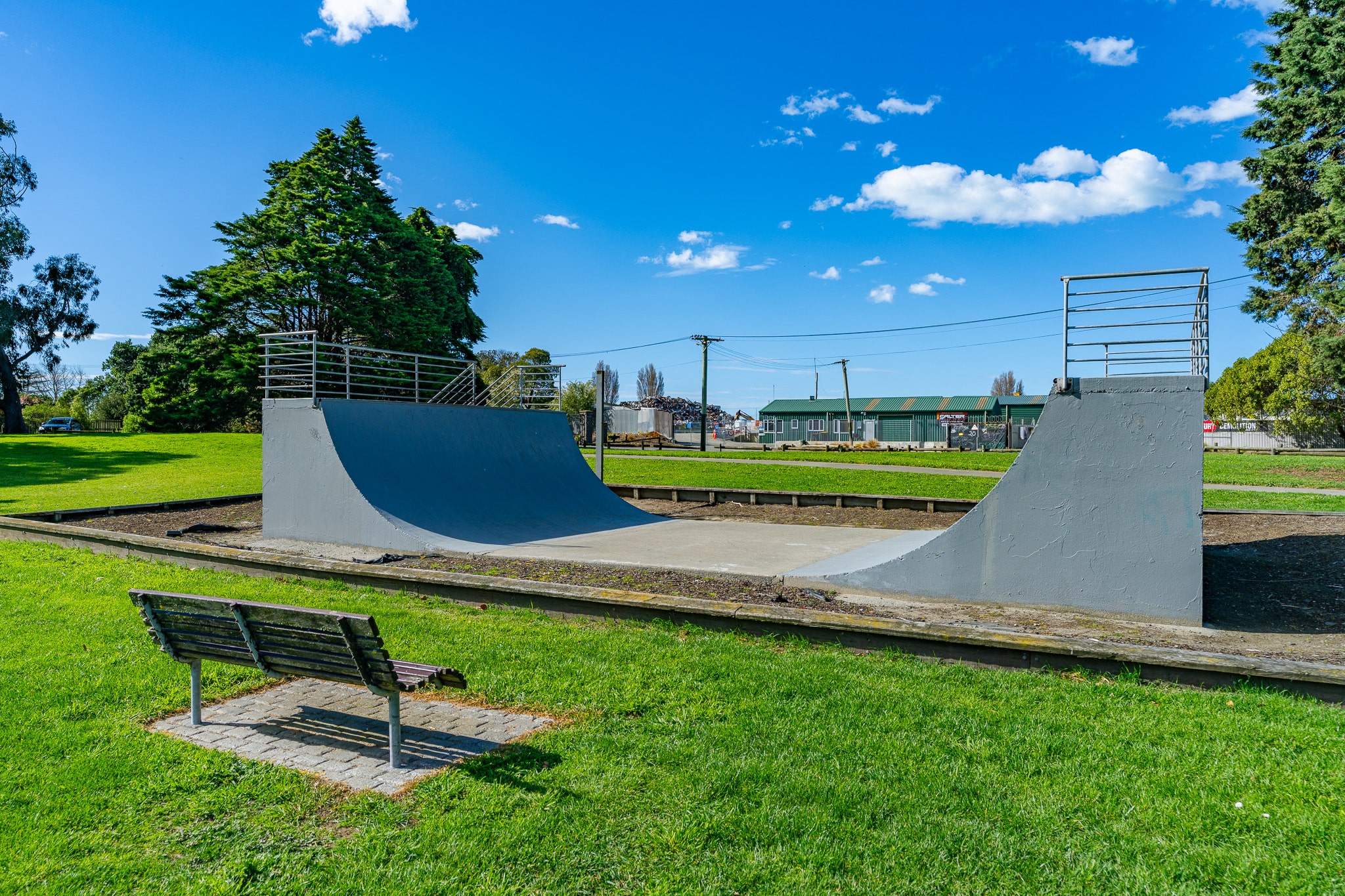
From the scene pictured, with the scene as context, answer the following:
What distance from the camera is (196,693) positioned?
4.22 metres

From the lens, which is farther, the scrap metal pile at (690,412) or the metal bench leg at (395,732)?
the scrap metal pile at (690,412)

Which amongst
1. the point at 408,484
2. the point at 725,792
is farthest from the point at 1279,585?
the point at 408,484

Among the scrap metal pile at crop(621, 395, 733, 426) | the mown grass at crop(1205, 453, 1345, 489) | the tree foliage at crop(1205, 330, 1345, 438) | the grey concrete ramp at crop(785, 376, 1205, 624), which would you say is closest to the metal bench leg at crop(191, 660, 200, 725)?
the grey concrete ramp at crop(785, 376, 1205, 624)

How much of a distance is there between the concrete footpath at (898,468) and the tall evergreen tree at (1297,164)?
7740mm

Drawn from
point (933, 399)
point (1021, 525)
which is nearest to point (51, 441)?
point (1021, 525)

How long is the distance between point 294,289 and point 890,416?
146 feet

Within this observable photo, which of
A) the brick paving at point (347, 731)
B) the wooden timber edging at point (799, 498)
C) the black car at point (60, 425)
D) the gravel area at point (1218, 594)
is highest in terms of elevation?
the black car at point (60, 425)

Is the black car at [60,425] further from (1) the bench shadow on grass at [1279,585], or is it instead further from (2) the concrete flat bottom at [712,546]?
(1) the bench shadow on grass at [1279,585]

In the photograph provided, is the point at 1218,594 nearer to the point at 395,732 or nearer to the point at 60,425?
the point at 395,732

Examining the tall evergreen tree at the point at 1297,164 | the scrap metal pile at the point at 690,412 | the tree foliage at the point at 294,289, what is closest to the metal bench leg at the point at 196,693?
the tall evergreen tree at the point at 1297,164

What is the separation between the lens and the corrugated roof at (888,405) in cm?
5922

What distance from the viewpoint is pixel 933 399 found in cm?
6191

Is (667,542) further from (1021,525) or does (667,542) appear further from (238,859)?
(238,859)

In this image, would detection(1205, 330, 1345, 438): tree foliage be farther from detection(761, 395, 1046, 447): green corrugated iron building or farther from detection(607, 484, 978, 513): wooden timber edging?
detection(607, 484, 978, 513): wooden timber edging
